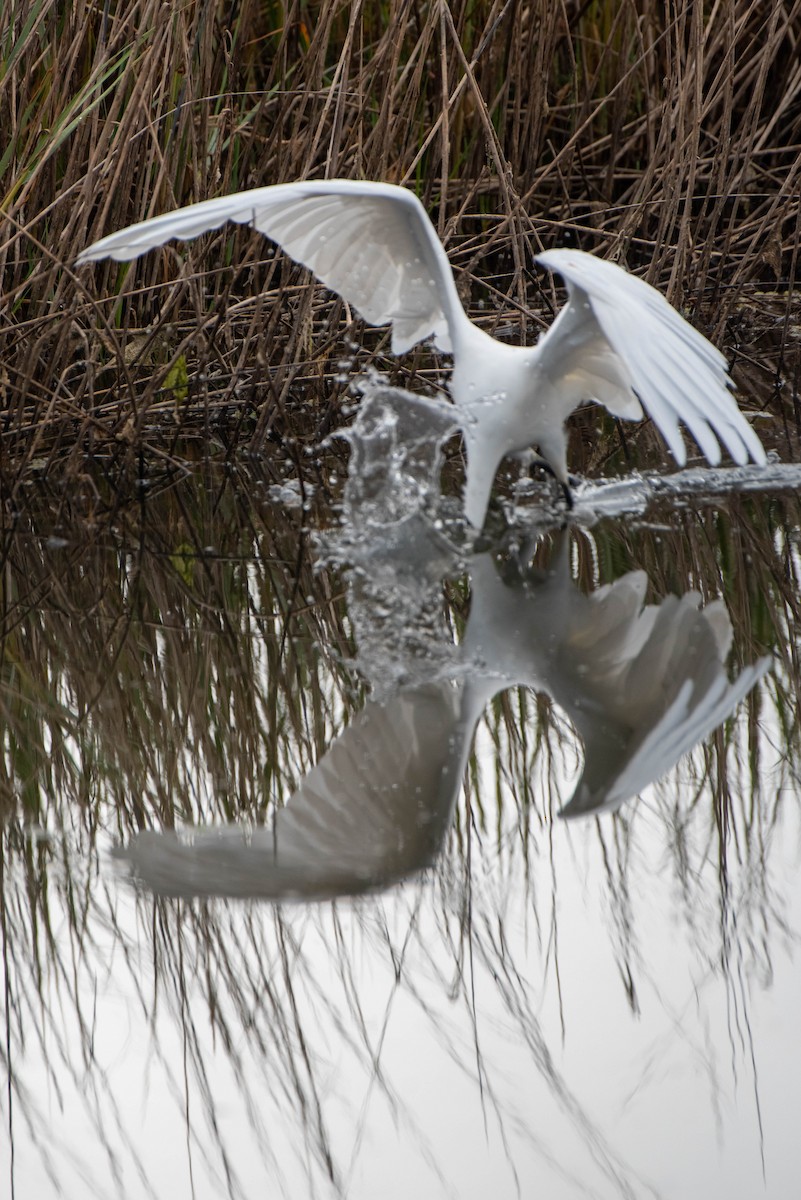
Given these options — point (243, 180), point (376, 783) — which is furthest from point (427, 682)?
point (243, 180)

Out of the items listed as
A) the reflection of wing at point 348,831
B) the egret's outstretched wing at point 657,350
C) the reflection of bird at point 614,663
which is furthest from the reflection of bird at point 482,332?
the reflection of wing at point 348,831

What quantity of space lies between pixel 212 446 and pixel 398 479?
108 cm

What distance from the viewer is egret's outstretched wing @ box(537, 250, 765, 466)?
97.3 inches

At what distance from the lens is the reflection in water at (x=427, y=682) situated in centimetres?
206

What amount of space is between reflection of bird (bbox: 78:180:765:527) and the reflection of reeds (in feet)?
1.08

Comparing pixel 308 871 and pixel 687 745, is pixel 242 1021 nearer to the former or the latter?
pixel 308 871

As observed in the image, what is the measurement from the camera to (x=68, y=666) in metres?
2.68

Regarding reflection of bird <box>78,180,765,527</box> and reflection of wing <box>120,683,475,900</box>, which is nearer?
reflection of wing <box>120,683,475,900</box>

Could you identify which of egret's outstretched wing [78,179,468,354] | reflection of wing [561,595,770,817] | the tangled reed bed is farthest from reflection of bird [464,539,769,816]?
the tangled reed bed

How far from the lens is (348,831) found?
6.96ft

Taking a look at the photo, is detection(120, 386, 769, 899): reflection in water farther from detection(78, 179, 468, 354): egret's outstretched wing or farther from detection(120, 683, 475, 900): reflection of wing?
detection(78, 179, 468, 354): egret's outstretched wing

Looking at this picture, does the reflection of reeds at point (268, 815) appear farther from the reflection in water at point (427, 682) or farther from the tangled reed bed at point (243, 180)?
the tangled reed bed at point (243, 180)

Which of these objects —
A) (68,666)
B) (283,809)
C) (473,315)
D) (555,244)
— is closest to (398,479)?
(68,666)

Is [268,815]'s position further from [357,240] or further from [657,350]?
[357,240]
